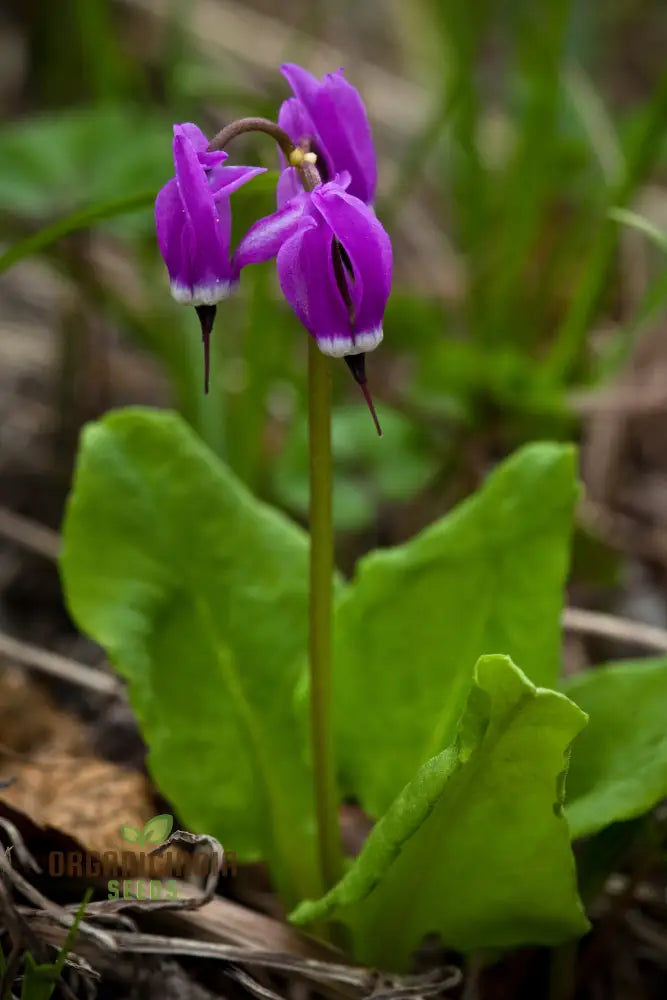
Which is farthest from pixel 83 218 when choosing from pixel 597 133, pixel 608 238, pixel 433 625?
pixel 597 133

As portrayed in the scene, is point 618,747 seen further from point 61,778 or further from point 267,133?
point 267,133

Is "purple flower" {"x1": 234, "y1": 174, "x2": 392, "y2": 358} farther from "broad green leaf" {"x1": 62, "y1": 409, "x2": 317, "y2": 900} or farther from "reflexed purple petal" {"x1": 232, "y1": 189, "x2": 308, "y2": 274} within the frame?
"broad green leaf" {"x1": 62, "y1": 409, "x2": 317, "y2": 900}

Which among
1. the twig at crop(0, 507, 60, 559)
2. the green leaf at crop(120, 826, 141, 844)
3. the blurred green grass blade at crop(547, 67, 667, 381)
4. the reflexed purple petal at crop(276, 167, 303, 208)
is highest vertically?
the reflexed purple petal at crop(276, 167, 303, 208)

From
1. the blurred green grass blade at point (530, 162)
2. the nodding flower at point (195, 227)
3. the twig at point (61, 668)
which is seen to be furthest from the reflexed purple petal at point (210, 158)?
the blurred green grass blade at point (530, 162)

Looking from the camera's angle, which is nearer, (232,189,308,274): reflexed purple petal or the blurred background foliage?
(232,189,308,274): reflexed purple petal

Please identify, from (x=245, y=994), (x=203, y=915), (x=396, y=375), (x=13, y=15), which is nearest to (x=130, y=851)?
(x=203, y=915)

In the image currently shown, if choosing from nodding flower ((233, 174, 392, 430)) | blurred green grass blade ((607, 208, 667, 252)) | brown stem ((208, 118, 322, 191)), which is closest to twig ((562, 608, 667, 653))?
blurred green grass blade ((607, 208, 667, 252))

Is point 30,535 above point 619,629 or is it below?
below
